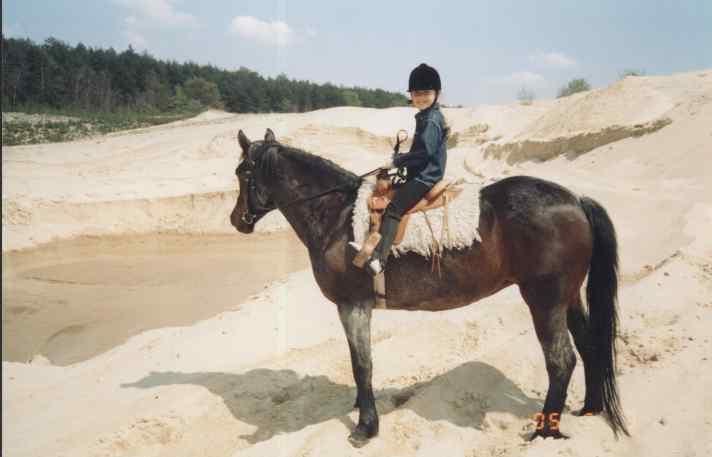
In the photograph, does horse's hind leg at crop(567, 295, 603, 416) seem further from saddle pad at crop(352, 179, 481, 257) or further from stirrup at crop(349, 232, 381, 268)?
stirrup at crop(349, 232, 381, 268)

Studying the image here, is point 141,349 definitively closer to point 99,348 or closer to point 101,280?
point 99,348

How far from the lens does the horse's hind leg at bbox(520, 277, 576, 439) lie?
3.64m

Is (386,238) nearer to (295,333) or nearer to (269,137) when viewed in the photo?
(269,137)

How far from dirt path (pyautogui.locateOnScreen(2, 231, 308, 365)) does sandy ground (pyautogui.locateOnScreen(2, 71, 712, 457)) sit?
2.6 inches

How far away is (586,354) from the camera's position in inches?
158

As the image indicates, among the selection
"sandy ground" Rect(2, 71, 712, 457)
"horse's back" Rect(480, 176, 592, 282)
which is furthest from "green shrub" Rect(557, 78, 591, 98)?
"horse's back" Rect(480, 176, 592, 282)

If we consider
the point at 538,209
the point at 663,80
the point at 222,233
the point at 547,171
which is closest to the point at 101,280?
the point at 222,233

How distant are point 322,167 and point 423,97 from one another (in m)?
1.08

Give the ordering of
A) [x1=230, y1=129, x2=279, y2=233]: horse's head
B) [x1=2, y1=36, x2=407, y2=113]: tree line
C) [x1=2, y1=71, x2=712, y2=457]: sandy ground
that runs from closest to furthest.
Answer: [x1=2, y1=71, x2=712, y2=457]: sandy ground
[x1=230, y1=129, x2=279, y2=233]: horse's head
[x1=2, y1=36, x2=407, y2=113]: tree line

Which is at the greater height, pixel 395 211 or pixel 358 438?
pixel 395 211

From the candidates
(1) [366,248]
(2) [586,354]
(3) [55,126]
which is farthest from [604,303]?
(3) [55,126]

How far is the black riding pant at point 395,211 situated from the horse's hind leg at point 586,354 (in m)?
1.68

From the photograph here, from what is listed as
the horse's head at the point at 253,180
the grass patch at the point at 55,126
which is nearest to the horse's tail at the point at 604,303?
the horse's head at the point at 253,180

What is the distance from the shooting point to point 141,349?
6598mm
